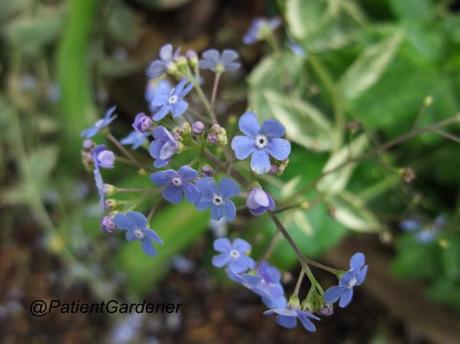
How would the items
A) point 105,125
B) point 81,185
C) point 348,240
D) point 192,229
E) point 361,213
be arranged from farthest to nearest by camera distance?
point 81,185
point 348,240
point 192,229
point 361,213
point 105,125

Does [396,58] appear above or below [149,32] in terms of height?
above

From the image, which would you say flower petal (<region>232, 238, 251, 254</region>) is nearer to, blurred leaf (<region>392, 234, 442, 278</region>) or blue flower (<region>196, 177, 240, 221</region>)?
blue flower (<region>196, 177, 240, 221</region>)

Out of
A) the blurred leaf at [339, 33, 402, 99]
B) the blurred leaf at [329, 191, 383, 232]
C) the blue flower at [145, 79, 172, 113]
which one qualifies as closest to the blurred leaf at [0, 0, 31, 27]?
the blue flower at [145, 79, 172, 113]

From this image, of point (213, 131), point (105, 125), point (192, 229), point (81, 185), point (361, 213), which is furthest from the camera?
point (81, 185)

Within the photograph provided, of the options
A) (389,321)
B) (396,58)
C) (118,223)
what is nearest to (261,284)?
(118,223)

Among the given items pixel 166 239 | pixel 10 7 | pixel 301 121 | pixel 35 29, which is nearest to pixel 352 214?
pixel 301 121

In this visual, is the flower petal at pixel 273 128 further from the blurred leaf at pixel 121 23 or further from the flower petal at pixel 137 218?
the blurred leaf at pixel 121 23

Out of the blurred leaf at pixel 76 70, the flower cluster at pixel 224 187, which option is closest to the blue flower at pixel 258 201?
the flower cluster at pixel 224 187

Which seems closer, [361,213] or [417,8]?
[361,213]

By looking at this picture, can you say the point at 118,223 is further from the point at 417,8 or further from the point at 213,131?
the point at 417,8
